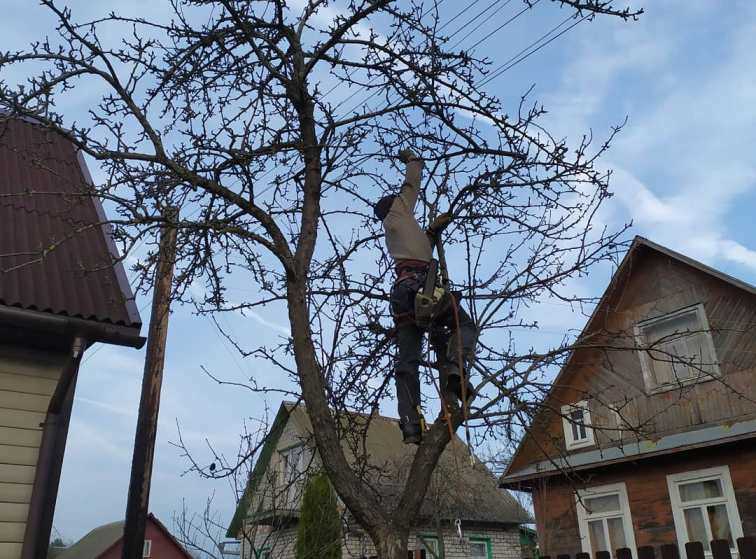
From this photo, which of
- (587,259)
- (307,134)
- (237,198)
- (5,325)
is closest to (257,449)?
(237,198)

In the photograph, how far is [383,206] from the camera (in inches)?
179

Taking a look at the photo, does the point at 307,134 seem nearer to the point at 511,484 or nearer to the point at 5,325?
the point at 5,325

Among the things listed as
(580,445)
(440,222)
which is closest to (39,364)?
(440,222)

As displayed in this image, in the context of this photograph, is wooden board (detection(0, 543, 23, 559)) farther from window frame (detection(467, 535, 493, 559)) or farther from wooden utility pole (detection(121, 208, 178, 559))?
window frame (detection(467, 535, 493, 559))

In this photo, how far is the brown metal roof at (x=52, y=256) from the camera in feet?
17.0

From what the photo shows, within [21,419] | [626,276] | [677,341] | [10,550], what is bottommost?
[10,550]

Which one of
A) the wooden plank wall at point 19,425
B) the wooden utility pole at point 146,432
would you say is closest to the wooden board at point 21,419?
the wooden plank wall at point 19,425

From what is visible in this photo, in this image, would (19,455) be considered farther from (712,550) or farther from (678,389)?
(678,389)

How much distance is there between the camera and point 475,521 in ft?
59.6

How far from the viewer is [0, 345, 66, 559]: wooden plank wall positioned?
497 centimetres

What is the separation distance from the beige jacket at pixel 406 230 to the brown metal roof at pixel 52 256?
1.87m

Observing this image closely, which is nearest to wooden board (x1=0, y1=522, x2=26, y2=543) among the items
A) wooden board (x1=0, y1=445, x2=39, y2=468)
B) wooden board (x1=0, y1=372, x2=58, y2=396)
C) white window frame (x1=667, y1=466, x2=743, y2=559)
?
wooden board (x1=0, y1=445, x2=39, y2=468)

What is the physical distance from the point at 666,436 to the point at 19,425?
393 inches

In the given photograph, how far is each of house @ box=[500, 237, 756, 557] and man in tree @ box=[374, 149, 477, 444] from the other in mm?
5828
